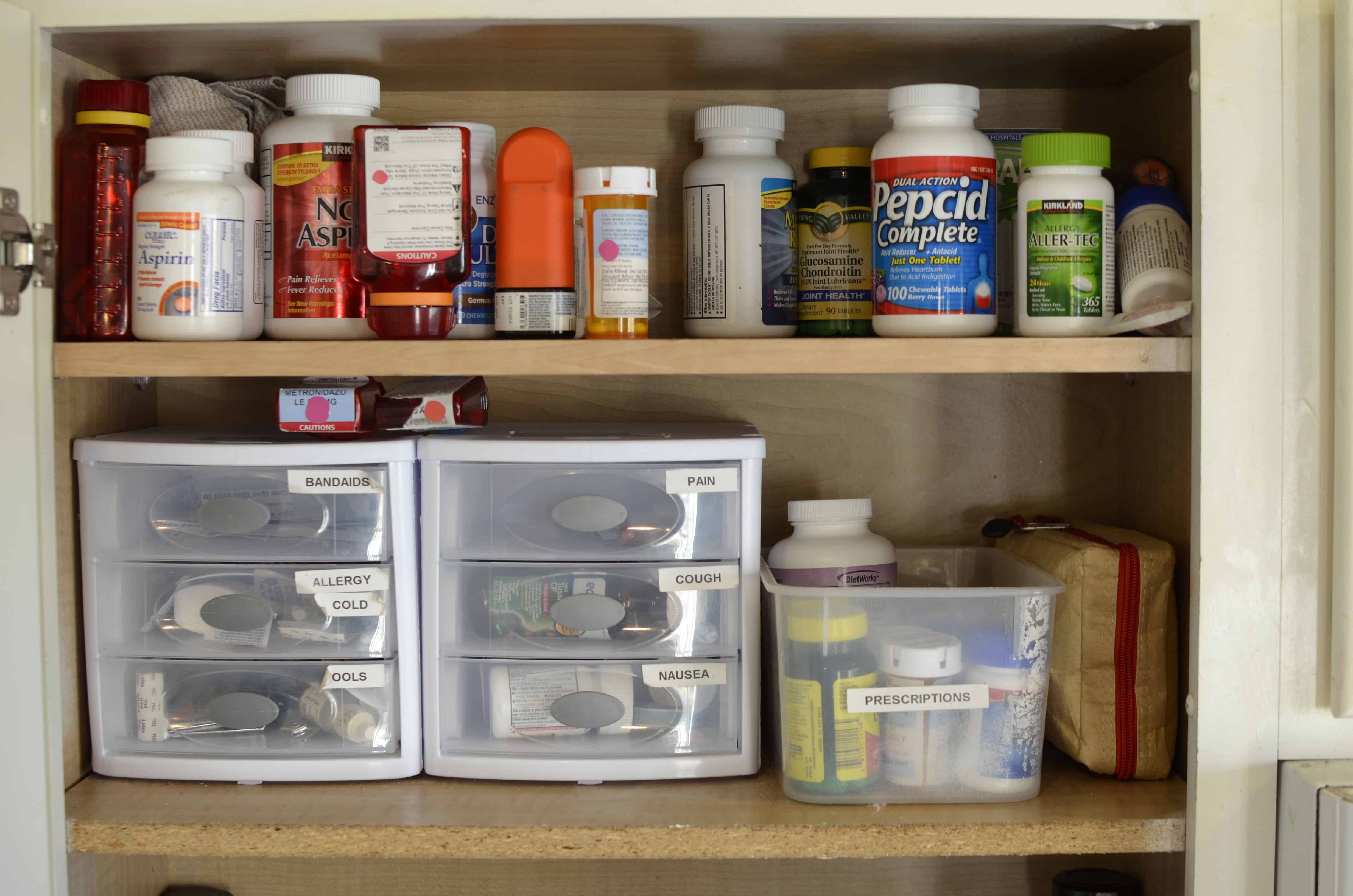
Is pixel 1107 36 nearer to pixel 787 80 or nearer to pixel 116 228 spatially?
pixel 787 80

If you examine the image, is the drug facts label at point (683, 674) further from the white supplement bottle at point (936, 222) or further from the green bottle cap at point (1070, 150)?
the green bottle cap at point (1070, 150)

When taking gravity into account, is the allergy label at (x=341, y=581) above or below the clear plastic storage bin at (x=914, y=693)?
above

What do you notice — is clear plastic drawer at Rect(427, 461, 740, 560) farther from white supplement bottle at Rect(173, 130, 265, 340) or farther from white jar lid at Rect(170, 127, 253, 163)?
white jar lid at Rect(170, 127, 253, 163)

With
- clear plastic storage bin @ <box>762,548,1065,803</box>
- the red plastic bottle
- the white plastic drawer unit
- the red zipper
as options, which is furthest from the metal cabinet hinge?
the red zipper

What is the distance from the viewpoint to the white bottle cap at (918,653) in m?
0.85

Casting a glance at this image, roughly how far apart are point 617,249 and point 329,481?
0.31 metres

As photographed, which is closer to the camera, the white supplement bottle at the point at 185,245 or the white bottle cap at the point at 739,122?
the white supplement bottle at the point at 185,245

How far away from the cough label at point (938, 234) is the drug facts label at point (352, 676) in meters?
0.54

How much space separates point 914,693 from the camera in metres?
0.85

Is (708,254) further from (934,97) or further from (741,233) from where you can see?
(934,97)

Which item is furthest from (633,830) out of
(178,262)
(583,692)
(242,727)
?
(178,262)

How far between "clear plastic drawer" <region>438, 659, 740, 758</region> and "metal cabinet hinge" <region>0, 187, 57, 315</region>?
1.45 ft

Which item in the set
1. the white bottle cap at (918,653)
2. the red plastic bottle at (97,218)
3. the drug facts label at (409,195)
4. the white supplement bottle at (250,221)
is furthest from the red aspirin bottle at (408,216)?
the white bottle cap at (918,653)

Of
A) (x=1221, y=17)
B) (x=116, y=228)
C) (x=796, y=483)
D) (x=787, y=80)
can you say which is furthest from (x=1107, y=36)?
(x=116, y=228)
